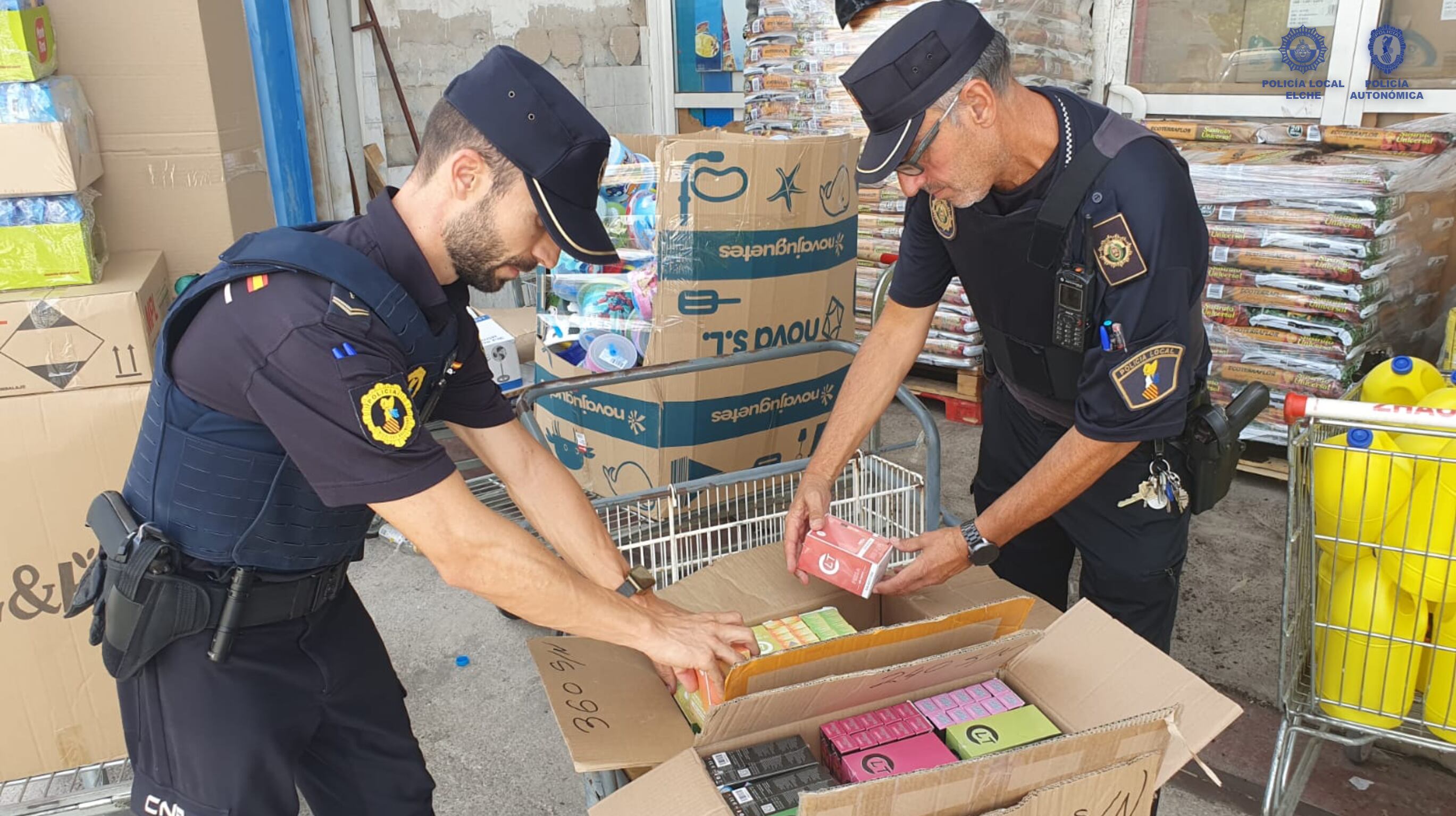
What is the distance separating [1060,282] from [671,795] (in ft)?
3.59

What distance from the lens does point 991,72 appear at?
1.67 metres

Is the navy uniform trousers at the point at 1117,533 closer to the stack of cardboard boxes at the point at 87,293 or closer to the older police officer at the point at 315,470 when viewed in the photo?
the older police officer at the point at 315,470

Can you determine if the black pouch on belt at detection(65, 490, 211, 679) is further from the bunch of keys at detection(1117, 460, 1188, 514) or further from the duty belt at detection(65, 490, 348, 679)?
the bunch of keys at detection(1117, 460, 1188, 514)

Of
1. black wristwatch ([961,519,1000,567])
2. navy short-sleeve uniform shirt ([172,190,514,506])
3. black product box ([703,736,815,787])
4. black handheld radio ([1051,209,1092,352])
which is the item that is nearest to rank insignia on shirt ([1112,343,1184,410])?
black handheld radio ([1051,209,1092,352])

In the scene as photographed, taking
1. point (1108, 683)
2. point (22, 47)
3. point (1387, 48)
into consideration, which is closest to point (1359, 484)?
point (1108, 683)

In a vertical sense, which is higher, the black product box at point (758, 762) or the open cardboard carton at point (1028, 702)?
the open cardboard carton at point (1028, 702)

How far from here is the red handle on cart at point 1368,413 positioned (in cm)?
159

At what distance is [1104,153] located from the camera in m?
1.71

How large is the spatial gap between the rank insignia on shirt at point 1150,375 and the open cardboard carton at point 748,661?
1.29 ft

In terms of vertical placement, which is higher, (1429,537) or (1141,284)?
(1141,284)

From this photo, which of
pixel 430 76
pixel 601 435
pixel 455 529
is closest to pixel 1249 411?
pixel 455 529

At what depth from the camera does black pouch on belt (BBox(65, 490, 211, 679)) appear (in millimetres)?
1419

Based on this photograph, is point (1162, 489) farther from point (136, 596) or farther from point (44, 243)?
point (44, 243)

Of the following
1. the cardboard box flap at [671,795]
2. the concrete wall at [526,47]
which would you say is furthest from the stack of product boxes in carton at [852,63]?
the cardboard box flap at [671,795]
